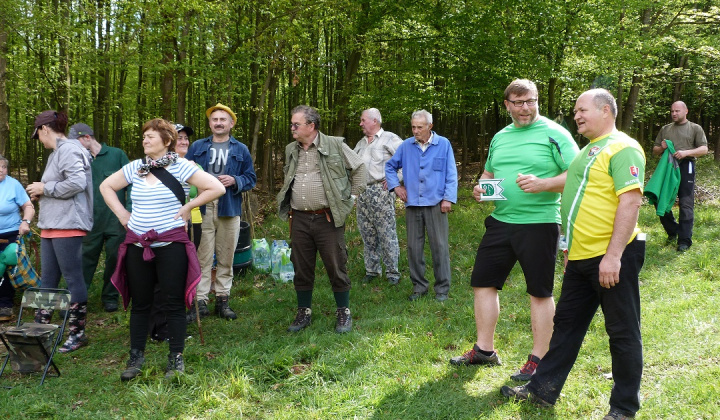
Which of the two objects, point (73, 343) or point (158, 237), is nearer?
point (158, 237)

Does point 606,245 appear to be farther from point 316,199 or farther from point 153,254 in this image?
point 153,254

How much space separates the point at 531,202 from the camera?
3.87 m

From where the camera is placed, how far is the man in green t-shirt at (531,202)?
12.6 ft

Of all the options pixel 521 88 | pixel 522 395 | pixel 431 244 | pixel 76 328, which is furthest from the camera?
pixel 431 244

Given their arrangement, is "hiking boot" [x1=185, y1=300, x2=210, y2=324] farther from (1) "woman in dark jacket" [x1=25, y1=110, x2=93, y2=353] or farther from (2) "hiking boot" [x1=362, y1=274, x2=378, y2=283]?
(2) "hiking boot" [x1=362, y1=274, x2=378, y2=283]

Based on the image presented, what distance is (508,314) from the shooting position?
227 inches

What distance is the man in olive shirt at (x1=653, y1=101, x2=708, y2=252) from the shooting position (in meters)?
8.16

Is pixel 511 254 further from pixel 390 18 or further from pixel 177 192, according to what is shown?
pixel 390 18

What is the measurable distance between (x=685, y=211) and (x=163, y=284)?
7.58 m

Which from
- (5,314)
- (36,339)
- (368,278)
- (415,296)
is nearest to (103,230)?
(5,314)

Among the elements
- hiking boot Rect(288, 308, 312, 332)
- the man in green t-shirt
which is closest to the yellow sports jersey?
the man in green t-shirt

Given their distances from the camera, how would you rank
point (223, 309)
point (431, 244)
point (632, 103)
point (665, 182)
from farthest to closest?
point (632, 103) → point (665, 182) → point (431, 244) → point (223, 309)

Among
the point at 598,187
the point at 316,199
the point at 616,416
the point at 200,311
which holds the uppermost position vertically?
the point at 598,187

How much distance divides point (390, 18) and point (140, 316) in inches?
376
